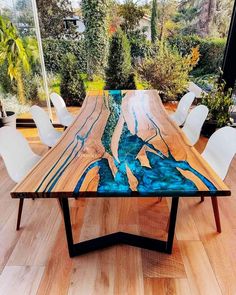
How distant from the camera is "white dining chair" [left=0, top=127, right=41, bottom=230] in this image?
1711mm

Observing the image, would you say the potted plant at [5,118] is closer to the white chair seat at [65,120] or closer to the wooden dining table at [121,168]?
the white chair seat at [65,120]

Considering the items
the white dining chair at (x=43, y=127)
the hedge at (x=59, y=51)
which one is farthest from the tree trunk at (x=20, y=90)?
the white dining chair at (x=43, y=127)

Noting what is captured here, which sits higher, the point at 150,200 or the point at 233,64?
the point at 233,64

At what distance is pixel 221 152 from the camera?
1786 millimetres

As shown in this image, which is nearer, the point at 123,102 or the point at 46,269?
the point at 46,269

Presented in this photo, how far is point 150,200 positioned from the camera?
2.22 m

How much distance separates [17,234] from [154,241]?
1.06 metres

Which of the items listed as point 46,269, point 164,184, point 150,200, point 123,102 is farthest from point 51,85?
point 164,184

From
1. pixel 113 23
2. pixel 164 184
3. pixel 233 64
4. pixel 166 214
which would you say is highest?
pixel 113 23

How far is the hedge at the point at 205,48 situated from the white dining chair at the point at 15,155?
2.82m

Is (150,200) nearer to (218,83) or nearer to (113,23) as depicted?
(218,83)

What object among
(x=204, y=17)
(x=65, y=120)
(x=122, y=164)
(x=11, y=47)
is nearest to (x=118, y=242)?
(x=122, y=164)

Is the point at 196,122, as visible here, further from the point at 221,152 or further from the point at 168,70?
the point at 168,70

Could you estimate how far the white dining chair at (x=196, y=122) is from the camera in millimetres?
2192
